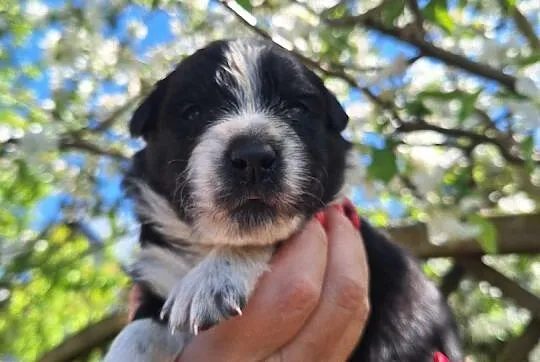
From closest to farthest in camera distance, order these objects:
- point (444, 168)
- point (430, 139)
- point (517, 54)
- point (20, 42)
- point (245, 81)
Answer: point (245, 81) → point (517, 54) → point (444, 168) → point (430, 139) → point (20, 42)

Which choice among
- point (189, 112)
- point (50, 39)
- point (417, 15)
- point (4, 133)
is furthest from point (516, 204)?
point (50, 39)

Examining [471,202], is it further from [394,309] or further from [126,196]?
[126,196]

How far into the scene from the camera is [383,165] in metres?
2.44

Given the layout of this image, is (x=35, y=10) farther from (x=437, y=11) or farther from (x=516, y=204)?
(x=516, y=204)

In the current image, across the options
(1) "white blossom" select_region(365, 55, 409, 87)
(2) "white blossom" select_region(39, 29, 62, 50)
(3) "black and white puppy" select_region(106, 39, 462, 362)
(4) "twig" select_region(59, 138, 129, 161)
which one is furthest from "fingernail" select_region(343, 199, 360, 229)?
(2) "white blossom" select_region(39, 29, 62, 50)

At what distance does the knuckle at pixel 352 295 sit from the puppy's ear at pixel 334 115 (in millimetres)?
482

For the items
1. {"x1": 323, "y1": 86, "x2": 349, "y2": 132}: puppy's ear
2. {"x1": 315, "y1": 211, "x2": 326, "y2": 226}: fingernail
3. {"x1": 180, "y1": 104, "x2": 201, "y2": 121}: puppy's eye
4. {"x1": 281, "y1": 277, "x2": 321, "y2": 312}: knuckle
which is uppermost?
{"x1": 180, "y1": 104, "x2": 201, "y2": 121}: puppy's eye

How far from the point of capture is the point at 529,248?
10.9 ft

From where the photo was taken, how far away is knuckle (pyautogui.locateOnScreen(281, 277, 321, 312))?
1.96 metres

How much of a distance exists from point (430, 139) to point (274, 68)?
1.36 m

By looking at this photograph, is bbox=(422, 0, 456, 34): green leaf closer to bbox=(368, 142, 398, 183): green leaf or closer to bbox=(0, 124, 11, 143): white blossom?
bbox=(368, 142, 398, 183): green leaf

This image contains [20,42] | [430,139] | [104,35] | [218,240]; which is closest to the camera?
[218,240]

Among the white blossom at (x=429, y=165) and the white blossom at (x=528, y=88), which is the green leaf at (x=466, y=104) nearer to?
the white blossom at (x=528, y=88)

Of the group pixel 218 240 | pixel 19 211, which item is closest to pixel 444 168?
pixel 218 240
